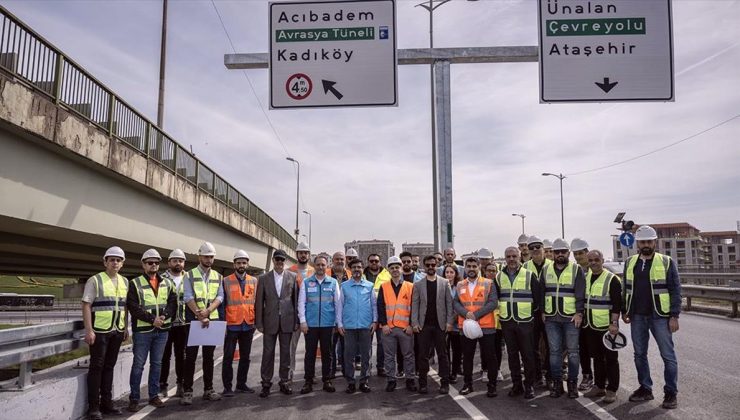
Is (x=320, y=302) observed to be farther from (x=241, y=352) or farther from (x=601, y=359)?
(x=601, y=359)

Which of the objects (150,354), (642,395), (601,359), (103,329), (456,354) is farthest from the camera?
(456,354)

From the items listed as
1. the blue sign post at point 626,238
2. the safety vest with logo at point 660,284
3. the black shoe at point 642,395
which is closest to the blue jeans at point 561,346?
the black shoe at point 642,395

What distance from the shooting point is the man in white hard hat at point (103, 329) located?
620cm

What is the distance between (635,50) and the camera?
882 cm

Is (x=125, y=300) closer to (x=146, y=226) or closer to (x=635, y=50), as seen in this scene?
(x=146, y=226)

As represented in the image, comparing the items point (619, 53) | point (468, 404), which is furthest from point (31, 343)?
point (619, 53)

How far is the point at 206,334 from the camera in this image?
7.22 metres

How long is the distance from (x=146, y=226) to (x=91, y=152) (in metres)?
3.75

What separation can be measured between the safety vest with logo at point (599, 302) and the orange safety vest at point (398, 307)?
98.6 inches

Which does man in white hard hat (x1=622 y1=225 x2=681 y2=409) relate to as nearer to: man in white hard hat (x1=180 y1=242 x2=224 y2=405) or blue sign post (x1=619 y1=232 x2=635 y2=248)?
man in white hard hat (x1=180 y1=242 x2=224 y2=405)

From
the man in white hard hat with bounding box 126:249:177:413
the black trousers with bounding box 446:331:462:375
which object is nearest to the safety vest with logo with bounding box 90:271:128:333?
the man in white hard hat with bounding box 126:249:177:413

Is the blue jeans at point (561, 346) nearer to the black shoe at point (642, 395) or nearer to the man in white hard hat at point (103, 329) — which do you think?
the black shoe at point (642, 395)

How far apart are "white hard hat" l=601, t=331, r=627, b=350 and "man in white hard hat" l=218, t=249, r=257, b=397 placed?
16.0 ft

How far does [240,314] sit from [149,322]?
129 centimetres
